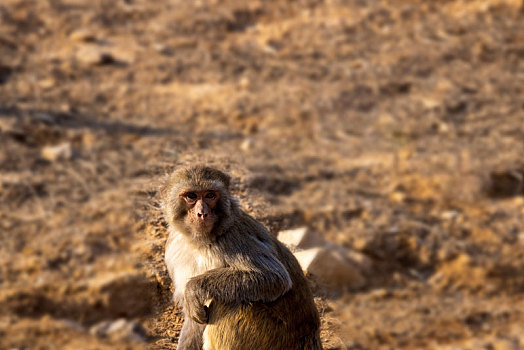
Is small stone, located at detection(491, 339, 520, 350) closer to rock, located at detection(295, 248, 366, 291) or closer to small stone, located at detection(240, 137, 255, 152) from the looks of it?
rock, located at detection(295, 248, 366, 291)

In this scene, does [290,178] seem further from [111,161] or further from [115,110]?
[115,110]

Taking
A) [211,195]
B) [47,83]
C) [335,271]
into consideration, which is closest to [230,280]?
[211,195]

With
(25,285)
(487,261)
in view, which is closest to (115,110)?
(25,285)

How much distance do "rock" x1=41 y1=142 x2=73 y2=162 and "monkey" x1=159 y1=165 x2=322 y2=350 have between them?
→ 4173 millimetres

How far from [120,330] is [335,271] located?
2043 mm

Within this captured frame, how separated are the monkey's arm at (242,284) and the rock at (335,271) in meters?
1.37

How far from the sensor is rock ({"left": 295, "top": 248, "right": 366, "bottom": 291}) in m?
5.58

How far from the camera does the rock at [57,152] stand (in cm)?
797

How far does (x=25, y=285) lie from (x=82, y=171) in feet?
6.09

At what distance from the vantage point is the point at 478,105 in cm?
988

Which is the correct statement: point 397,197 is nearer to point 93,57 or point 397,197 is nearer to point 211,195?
point 211,195

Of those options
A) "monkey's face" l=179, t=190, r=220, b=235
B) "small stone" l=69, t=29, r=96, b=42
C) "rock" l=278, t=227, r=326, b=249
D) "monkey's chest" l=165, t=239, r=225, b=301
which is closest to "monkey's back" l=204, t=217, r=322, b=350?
"monkey's chest" l=165, t=239, r=225, b=301

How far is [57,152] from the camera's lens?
8.02 metres

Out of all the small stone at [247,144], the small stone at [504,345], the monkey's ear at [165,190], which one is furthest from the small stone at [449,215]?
the monkey's ear at [165,190]
